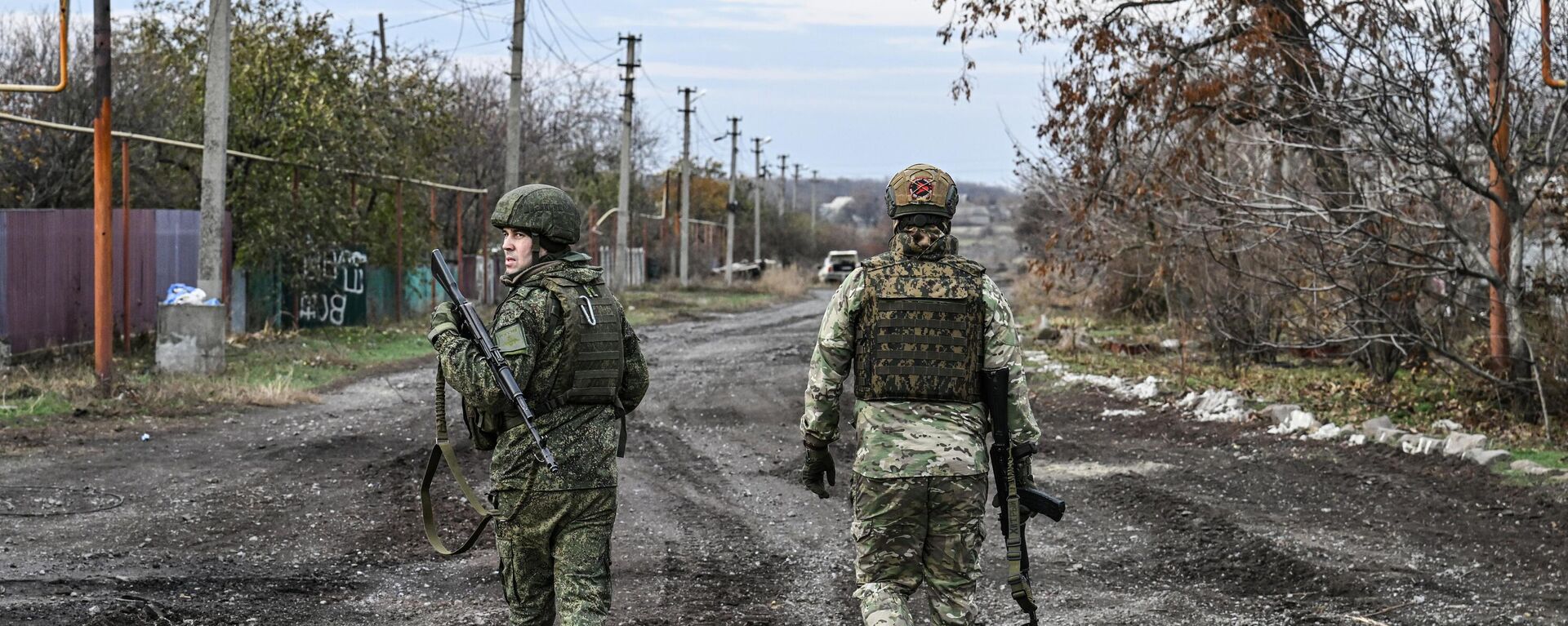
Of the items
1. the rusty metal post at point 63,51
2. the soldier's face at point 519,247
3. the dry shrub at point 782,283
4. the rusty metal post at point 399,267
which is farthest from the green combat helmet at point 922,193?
the dry shrub at point 782,283

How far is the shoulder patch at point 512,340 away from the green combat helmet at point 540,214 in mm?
327

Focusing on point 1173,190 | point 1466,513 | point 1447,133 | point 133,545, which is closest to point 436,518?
point 133,545

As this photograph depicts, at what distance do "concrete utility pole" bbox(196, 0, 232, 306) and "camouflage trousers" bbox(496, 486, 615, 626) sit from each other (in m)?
10.9

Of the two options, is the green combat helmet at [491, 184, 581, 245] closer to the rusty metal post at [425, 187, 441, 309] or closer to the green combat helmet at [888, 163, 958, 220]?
the green combat helmet at [888, 163, 958, 220]

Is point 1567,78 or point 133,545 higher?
point 1567,78

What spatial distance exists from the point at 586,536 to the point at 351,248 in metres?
18.1

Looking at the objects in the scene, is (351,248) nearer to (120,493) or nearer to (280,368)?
(280,368)

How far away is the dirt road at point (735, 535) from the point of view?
617 centimetres

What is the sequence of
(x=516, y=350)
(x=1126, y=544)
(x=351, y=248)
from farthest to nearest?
(x=351, y=248) < (x=1126, y=544) < (x=516, y=350)

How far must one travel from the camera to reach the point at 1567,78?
10.6m

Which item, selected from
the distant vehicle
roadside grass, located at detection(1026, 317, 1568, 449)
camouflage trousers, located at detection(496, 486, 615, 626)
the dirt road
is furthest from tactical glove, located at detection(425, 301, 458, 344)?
the distant vehicle

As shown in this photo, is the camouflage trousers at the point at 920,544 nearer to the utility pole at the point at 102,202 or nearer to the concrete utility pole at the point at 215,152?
the utility pole at the point at 102,202

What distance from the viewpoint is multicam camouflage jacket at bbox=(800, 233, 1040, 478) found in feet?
15.5

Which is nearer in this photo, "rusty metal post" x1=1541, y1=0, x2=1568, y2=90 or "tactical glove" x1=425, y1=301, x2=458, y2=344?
"tactical glove" x1=425, y1=301, x2=458, y2=344
